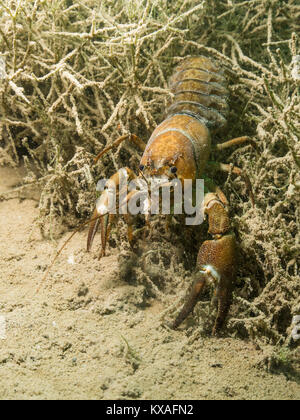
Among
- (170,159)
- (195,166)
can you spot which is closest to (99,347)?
(170,159)

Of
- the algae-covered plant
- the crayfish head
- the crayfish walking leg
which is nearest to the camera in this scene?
the crayfish walking leg

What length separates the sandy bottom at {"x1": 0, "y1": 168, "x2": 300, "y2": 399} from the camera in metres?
2.34

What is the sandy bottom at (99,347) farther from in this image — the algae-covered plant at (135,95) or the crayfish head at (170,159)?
the crayfish head at (170,159)

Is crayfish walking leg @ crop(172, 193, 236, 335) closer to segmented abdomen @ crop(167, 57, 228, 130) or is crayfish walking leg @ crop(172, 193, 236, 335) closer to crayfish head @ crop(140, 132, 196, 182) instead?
crayfish head @ crop(140, 132, 196, 182)

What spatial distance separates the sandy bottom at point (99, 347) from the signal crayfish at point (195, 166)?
23 centimetres

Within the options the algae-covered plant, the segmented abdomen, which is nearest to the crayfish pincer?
the segmented abdomen

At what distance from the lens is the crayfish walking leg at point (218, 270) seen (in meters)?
2.84

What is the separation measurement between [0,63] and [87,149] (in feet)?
3.76

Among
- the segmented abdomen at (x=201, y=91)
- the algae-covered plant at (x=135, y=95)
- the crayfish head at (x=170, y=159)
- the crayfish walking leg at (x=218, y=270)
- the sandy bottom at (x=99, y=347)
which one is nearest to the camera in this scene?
the sandy bottom at (x=99, y=347)

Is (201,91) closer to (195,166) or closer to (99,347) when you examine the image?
(195,166)

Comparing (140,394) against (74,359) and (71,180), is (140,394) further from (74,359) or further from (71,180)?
(71,180)

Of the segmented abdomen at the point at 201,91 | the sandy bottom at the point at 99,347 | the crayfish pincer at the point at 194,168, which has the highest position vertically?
the segmented abdomen at the point at 201,91

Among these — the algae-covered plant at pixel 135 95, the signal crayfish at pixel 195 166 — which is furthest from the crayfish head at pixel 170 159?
the algae-covered plant at pixel 135 95

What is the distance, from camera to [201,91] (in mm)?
4062
